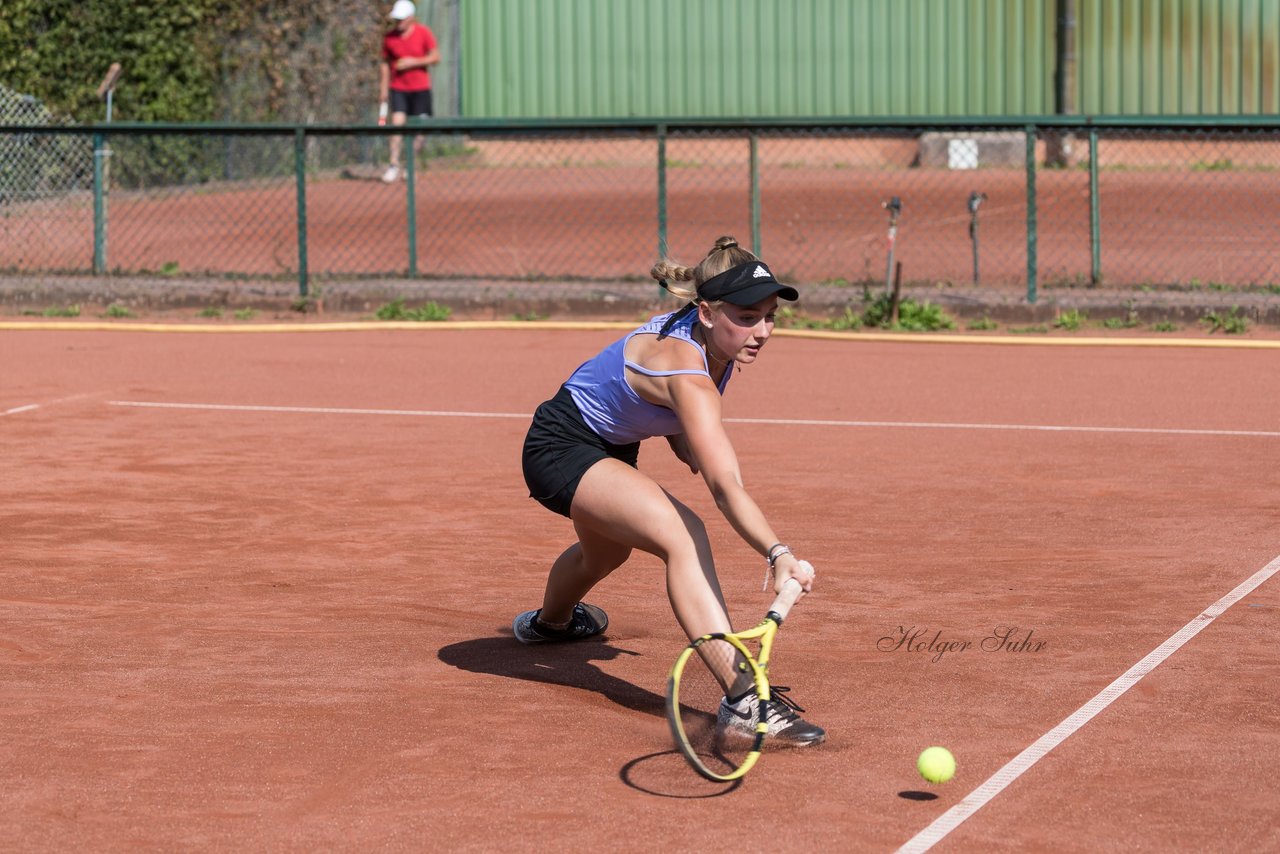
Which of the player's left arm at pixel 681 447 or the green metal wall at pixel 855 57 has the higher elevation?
the green metal wall at pixel 855 57

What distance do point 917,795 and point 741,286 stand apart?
58.3 inches

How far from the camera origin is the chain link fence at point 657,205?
17.1 metres

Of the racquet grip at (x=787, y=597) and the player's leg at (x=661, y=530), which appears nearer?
the racquet grip at (x=787, y=597)

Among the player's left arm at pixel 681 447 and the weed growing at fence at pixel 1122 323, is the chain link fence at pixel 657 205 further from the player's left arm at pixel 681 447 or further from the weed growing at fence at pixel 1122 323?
the player's left arm at pixel 681 447

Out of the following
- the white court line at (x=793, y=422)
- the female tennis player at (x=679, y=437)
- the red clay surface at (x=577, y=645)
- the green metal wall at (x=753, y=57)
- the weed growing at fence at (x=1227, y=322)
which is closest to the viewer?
the red clay surface at (x=577, y=645)

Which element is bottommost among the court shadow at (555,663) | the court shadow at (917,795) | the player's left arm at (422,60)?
the court shadow at (917,795)

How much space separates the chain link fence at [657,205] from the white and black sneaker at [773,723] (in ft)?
34.7

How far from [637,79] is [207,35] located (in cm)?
544

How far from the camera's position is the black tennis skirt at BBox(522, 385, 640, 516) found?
19.1ft

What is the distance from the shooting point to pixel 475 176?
75.3ft

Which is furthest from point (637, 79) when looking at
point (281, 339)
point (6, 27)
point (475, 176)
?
point (281, 339)

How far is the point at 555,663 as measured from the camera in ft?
21.3

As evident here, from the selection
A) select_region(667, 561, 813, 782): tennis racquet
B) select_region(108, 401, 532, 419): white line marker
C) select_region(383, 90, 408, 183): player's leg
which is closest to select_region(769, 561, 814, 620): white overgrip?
select_region(667, 561, 813, 782): tennis racquet

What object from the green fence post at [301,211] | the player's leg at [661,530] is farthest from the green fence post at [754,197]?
the player's leg at [661,530]
